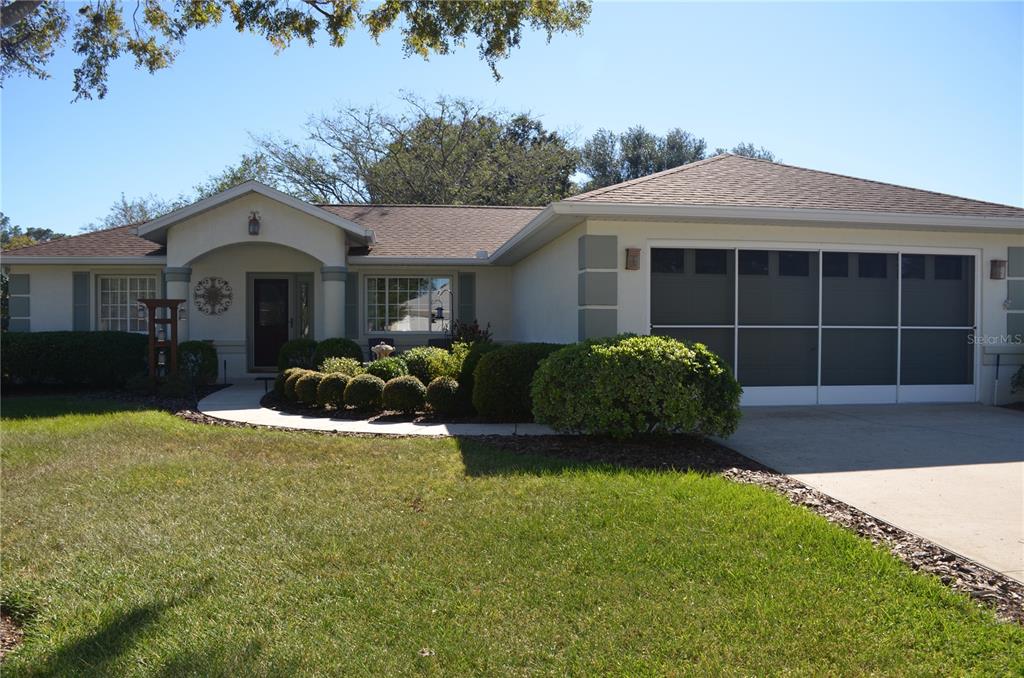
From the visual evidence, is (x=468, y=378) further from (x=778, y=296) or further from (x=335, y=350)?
(x=778, y=296)

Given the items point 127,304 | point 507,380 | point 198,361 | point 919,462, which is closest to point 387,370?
point 507,380

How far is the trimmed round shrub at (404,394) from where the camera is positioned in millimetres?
10281

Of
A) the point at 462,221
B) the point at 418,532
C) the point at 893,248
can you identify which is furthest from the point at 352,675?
the point at 462,221

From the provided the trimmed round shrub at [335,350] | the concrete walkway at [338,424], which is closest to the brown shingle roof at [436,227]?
the trimmed round shrub at [335,350]

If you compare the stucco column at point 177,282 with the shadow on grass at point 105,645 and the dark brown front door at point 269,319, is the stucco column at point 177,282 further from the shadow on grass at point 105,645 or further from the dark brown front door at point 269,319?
the shadow on grass at point 105,645

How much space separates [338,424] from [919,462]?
272 inches

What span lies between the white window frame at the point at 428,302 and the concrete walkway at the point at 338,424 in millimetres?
4862

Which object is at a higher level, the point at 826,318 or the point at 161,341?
the point at 826,318

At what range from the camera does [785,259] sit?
10.6 m

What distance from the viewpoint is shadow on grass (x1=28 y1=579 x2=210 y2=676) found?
129 inches

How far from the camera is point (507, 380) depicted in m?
9.54

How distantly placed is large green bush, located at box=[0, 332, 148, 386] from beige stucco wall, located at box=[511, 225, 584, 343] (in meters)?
7.80

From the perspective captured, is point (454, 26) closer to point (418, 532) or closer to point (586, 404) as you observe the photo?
point (586, 404)

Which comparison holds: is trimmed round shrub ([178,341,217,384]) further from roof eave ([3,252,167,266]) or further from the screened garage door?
the screened garage door
